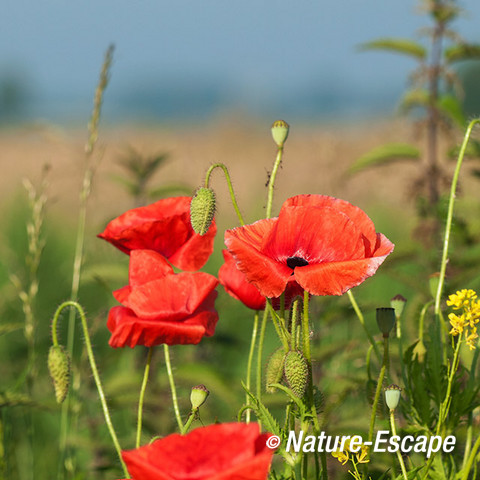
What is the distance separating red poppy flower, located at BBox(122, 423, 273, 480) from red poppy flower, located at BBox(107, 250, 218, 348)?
1.00ft

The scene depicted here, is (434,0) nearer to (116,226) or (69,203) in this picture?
(116,226)

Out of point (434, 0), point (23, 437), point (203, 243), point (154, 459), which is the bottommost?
point (23, 437)

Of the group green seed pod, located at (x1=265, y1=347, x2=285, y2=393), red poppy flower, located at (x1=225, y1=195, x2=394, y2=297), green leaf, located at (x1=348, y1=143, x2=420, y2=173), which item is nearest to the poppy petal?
red poppy flower, located at (x1=225, y1=195, x2=394, y2=297)

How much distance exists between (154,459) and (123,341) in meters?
0.33

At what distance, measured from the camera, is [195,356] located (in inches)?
98.2

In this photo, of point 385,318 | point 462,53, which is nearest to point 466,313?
point 385,318

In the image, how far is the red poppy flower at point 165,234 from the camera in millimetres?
1102

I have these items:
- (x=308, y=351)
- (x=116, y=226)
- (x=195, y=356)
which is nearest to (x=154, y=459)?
(x=308, y=351)

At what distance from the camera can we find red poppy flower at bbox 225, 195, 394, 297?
2.96ft

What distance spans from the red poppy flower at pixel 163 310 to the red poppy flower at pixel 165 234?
0.06m

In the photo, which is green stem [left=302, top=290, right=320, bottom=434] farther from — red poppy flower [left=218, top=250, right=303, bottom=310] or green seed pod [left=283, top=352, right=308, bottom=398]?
red poppy flower [left=218, top=250, right=303, bottom=310]

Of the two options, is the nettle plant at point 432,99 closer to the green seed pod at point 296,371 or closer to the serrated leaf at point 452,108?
the serrated leaf at point 452,108

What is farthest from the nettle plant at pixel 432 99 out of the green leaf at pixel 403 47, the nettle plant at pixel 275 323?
the nettle plant at pixel 275 323

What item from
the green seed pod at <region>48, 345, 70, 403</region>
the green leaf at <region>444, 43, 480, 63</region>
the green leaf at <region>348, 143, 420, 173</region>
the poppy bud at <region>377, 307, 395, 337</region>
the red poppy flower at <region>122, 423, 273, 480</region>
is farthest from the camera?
the green leaf at <region>444, 43, 480, 63</region>
